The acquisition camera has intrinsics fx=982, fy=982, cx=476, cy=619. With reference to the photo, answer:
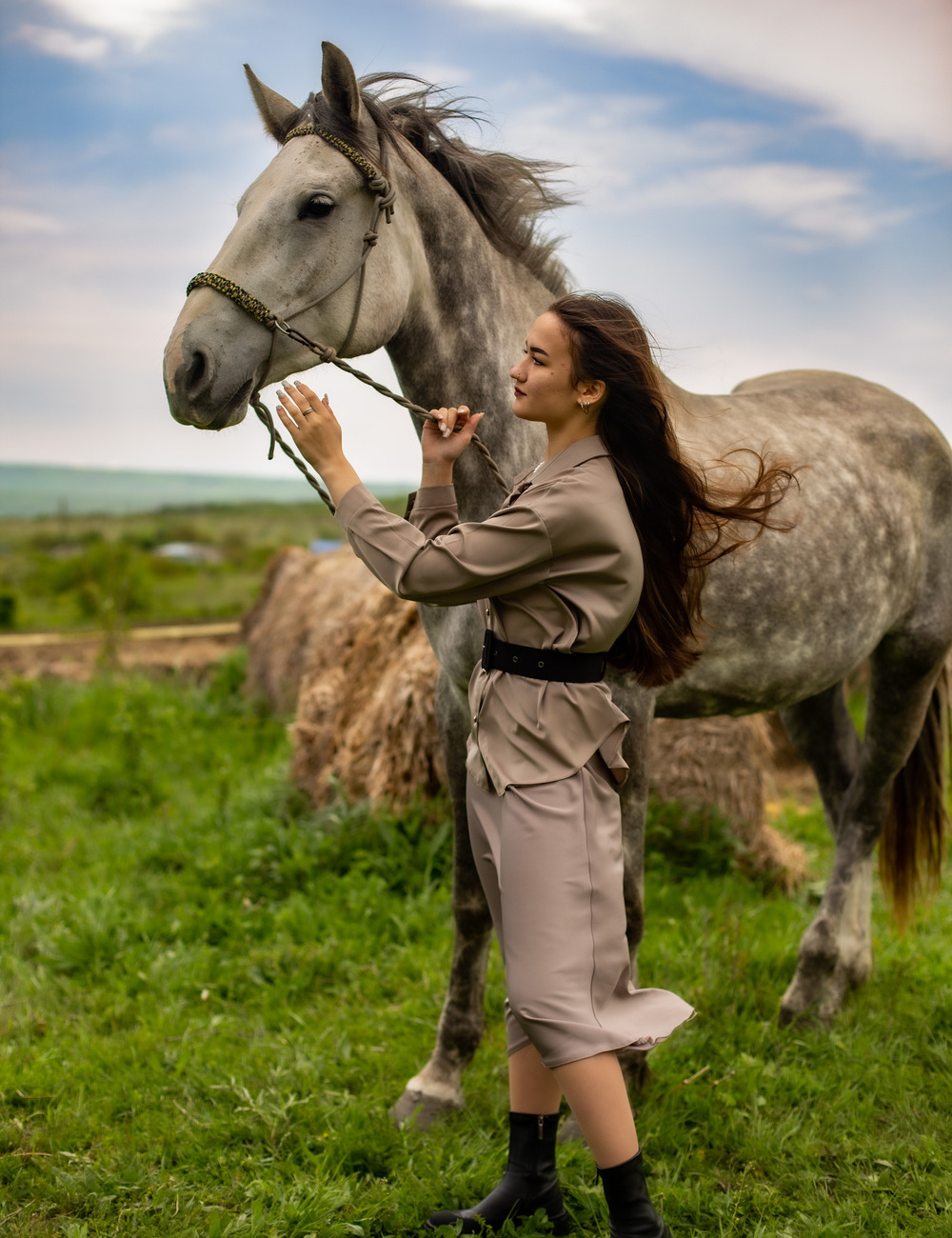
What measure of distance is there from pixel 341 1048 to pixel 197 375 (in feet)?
7.35

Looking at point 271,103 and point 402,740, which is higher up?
point 271,103

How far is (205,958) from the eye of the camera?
3877 millimetres

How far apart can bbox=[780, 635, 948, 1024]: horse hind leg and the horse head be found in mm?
2288

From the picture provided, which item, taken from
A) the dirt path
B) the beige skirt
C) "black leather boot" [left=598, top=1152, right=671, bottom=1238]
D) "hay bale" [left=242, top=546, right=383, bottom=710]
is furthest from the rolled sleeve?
the dirt path

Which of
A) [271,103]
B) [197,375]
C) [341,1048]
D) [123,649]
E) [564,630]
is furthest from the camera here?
[123,649]

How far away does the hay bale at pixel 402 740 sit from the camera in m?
4.70

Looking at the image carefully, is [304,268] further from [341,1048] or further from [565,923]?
A: [341,1048]

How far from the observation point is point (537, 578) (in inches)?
77.0

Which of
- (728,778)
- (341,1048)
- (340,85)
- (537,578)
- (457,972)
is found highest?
(340,85)

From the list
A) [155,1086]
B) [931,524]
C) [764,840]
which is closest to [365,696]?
[764,840]

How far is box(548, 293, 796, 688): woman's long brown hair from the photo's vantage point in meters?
2.02

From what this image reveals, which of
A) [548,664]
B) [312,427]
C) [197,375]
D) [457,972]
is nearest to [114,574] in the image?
[457,972]

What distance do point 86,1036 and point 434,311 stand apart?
2.64 metres

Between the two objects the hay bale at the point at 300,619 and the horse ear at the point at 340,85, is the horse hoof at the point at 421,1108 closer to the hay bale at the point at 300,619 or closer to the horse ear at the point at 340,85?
the horse ear at the point at 340,85
